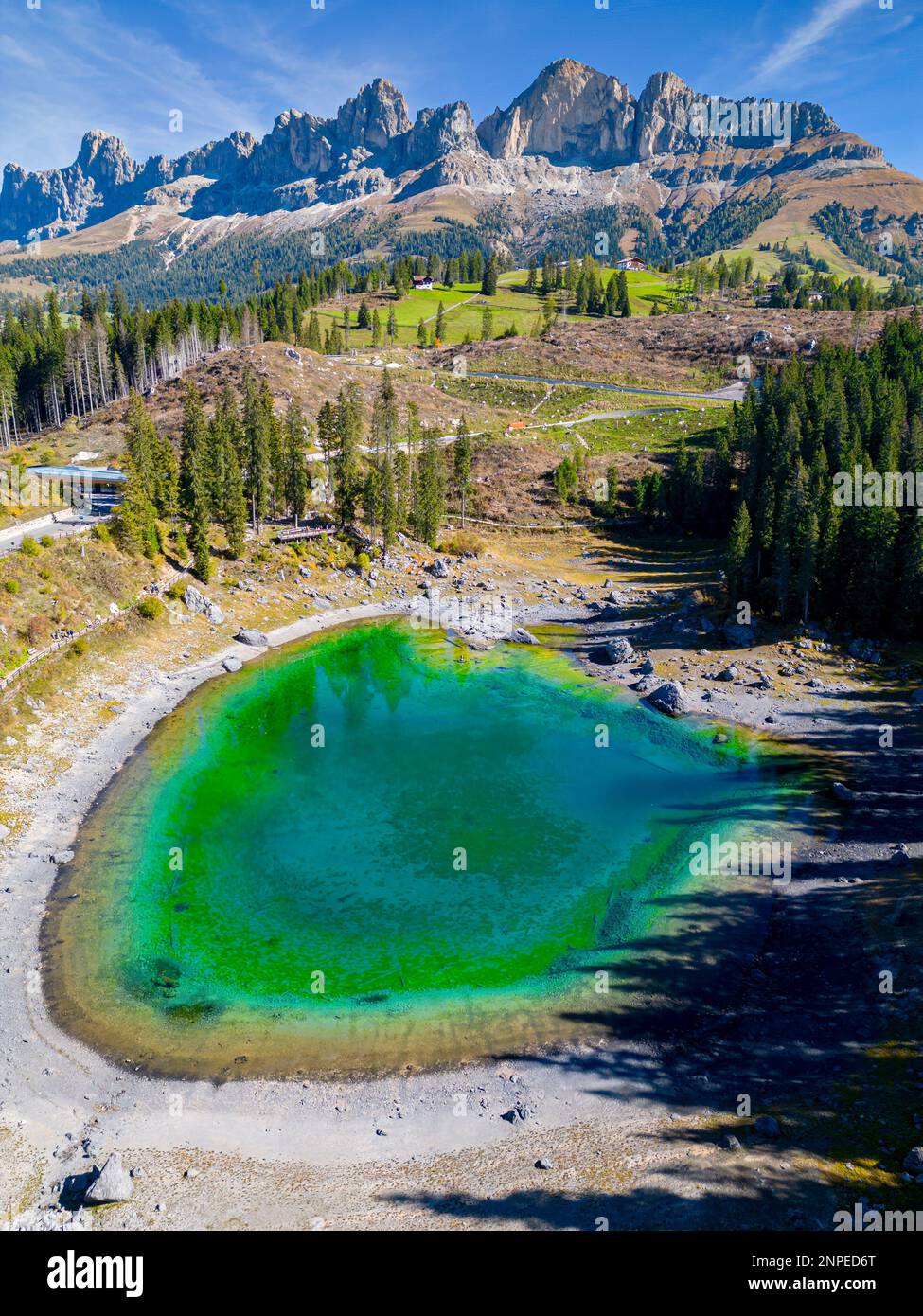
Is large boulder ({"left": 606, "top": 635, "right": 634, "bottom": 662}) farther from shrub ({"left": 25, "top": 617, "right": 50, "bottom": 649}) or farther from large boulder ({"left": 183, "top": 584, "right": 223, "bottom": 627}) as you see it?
shrub ({"left": 25, "top": 617, "right": 50, "bottom": 649})

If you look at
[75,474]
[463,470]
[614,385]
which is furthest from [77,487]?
[614,385]

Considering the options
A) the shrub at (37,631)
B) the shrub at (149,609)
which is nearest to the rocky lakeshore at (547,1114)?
the shrub at (37,631)

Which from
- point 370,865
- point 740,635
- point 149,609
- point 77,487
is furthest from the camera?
point 77,487

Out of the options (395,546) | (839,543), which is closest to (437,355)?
(395,546)

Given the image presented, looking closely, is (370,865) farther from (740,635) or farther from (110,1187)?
(740,635)

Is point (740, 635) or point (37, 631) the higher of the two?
point (37, 631)

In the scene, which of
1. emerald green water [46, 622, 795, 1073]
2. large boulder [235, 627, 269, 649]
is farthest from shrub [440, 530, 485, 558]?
emerald green water [46, 622, 795, 1073]
